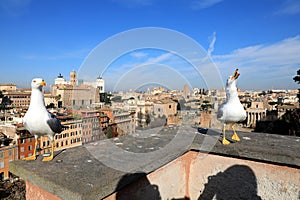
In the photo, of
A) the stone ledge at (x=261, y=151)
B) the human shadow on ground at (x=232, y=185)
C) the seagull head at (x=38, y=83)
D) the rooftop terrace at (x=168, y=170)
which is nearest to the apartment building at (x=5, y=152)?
the seagull head at (x=38, y=83)

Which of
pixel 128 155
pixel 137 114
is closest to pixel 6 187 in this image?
pixel 137 114

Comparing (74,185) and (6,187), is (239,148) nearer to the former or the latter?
(74,185)

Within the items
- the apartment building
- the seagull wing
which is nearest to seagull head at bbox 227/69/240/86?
the seagull wing

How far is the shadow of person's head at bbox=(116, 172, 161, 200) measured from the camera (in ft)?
4.78

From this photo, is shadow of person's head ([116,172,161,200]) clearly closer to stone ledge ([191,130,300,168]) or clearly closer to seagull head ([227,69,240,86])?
stone ledge ([191,130,300,168])

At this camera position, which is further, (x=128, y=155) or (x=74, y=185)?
(x=128, y=155)

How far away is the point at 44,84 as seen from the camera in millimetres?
1979

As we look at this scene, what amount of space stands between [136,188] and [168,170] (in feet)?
1.72

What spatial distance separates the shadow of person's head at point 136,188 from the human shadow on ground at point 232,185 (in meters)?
0.79

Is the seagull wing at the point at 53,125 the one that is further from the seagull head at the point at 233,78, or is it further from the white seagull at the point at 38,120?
the seagull head at the point at 233,78

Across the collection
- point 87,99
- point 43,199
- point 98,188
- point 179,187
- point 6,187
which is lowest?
point 6,187

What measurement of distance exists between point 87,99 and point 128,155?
2.20 meters

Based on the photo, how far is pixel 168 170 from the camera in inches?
81.7

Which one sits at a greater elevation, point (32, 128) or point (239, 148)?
point (32, 128)
